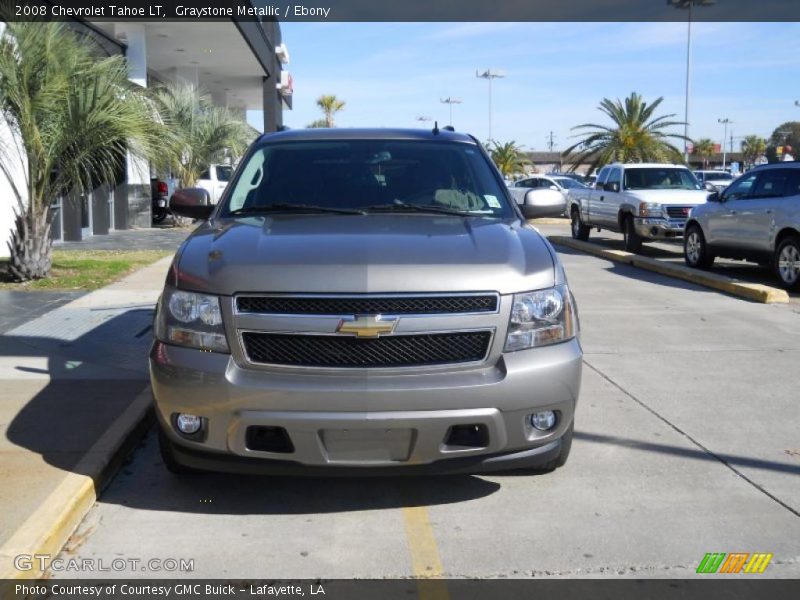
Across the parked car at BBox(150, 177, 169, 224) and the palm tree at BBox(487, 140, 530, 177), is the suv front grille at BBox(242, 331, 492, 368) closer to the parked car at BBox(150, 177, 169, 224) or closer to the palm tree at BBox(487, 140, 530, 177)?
the parked car at BBox(150, 177, 169, 224)

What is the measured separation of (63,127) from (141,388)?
5978 mm

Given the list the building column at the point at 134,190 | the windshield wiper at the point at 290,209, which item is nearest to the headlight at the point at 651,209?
the building column at the point at 134,190

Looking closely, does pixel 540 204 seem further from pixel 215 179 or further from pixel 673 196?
pixel 215 179

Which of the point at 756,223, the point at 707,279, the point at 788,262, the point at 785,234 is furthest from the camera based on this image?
the point at 756,223

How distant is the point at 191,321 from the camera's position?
427 centimetres

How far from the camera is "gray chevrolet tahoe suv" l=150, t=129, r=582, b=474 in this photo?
13.3ft

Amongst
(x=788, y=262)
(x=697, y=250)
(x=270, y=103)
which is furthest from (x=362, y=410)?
(x=270, y=103)

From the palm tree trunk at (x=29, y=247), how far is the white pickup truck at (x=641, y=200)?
11.1 m

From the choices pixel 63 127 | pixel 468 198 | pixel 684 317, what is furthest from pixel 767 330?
pixel 63 127

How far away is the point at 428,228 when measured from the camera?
4863 mm

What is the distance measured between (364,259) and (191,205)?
234 centimetres

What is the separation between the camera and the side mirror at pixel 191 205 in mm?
6145

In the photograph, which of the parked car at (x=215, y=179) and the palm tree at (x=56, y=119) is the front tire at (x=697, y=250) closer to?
the palm tree at (x=56, y=119)

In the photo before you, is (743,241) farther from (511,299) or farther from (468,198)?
(511,299)
